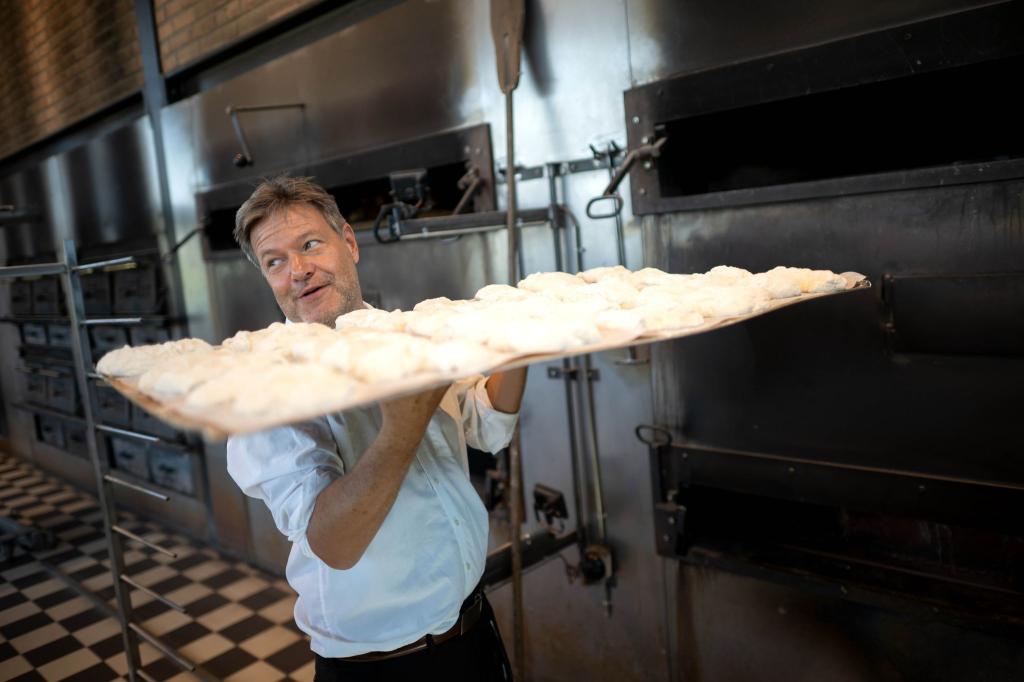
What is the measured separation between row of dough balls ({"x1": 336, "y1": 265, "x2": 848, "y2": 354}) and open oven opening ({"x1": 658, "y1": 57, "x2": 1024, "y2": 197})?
664 mm

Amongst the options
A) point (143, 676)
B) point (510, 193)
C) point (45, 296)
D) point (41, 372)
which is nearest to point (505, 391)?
point (510, 193)

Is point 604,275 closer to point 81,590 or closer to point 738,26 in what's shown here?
point 738,26

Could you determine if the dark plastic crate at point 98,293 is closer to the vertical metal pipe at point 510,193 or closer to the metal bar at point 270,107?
the metal bar at point 270,107

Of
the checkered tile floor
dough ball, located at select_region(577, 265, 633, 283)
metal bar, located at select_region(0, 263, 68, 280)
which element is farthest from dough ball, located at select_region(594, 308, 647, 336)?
the checkered tile floor

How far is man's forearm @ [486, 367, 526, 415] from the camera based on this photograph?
1.55m

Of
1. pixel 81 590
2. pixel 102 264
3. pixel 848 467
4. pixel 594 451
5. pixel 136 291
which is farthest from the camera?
pixel 136 291

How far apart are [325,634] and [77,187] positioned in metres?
4.96

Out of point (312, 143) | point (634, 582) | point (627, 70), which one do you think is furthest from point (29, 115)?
point (634, 582)

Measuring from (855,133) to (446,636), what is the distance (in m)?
1.80

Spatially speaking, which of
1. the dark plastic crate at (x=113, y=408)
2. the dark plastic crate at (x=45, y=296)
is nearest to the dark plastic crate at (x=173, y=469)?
the dark plastic crate at (x=113, y=408)

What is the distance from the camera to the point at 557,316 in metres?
1.10

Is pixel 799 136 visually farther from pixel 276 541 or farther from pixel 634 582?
pixel 276 541

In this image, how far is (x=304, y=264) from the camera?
1614 millimetres

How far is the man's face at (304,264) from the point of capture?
163cm
